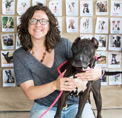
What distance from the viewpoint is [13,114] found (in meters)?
1.86

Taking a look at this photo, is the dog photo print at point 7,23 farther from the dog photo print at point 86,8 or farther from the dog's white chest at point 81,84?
the dog's white chest at point 81,84

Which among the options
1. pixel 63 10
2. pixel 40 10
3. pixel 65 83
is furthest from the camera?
pixel 63 10

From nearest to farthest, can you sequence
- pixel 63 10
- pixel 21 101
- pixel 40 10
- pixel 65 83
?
1. pixel 65 83
2. pixel 40 10
3. pixel 63 10
4. pixel 21 101

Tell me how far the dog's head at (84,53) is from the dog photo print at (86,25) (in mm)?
840

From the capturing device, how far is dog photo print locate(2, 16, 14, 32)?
1.73 metres

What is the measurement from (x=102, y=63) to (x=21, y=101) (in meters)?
0.95

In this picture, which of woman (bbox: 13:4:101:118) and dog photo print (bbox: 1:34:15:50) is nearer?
woman (bbox: 13:4:101:118)

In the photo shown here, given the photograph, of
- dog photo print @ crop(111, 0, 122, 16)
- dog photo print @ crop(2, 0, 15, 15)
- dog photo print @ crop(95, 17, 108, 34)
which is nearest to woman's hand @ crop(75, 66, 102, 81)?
dog photo print @ crop(95, 17, 108, 34)

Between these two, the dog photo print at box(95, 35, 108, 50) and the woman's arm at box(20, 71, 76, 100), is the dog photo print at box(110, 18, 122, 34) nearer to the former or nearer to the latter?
the dog photo print at box(95, 35, 108, 50)

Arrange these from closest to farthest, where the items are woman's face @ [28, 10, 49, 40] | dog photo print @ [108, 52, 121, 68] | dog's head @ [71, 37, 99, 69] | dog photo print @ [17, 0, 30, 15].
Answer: dog's head @ [71, 37, 99, 69]
woman's face @ [28, 10, 49, 40]
dog photo print @ [17, 0, 30, 15]
dog photo print @ [108, 52, 121, 68]

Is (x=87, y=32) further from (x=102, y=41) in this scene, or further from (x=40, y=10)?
(x=40, y=10)

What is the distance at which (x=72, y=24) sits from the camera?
175 cm

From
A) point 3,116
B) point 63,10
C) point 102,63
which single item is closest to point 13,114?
point 3,116

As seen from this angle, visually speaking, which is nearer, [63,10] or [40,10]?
[40,10]
